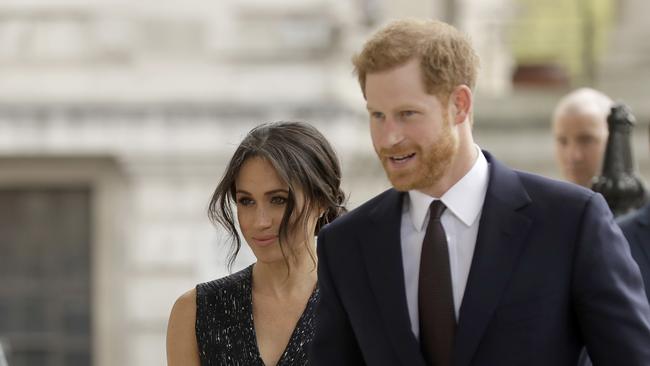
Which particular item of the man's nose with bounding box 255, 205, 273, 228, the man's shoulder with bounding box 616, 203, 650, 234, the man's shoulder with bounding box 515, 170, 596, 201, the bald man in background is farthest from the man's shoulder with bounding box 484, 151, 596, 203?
the bald man in background

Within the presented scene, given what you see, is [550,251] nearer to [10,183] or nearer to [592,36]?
[10,183]

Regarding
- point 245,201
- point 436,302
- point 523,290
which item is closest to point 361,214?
point 436,302

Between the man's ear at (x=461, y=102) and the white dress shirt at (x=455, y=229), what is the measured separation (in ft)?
0.52

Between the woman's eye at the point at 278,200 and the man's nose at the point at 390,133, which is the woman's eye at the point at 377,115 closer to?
the man's nose at the point at 390,133

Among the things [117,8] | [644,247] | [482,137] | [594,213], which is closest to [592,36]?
[482,137]

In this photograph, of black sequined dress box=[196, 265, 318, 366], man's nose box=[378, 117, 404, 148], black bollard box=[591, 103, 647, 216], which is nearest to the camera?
man's nose box=[378, 117, 404, 148]

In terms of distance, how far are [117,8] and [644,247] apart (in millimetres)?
8808

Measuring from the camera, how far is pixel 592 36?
16.2m

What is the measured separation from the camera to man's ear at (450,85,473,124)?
381 centimetres

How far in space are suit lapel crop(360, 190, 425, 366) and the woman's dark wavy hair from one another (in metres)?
0.90

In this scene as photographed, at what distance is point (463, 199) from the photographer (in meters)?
3.92

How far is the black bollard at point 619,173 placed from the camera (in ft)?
22.0

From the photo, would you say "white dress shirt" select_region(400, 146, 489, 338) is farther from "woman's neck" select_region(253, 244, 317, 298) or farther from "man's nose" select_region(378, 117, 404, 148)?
"woman's neck" select_region(253, 244, 317, 298)

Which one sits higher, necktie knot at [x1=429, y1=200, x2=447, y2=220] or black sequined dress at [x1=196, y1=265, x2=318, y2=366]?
necktie knot at [x1=429, y1=200, x2=447, y2=220]
